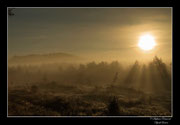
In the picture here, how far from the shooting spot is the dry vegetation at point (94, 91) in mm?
3643

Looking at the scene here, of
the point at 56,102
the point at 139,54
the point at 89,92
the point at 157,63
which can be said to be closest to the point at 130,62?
the point at 139,54

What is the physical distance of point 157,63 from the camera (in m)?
3.70

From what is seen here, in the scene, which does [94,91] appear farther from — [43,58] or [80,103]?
[43,58]

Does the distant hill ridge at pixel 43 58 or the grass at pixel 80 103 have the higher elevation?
the distant hill ridge at pixel 43 58

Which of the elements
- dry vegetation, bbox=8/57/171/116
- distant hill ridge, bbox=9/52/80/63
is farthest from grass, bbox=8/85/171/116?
distant hill ridge, bbox=9/52/80/63

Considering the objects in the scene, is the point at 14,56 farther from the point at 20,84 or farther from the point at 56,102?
the point at 56,102

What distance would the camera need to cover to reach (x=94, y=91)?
3.71 meters

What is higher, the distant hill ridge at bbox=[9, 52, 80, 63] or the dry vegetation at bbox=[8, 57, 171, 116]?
the distant hill ridge at bbox=[9, 52, 80, 63]

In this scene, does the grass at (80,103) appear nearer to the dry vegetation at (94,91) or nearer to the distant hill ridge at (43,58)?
the dry vegetation at (94,91)

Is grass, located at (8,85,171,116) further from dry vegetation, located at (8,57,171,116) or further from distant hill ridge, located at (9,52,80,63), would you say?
distant hill ridge, located at (9,52,80,63)

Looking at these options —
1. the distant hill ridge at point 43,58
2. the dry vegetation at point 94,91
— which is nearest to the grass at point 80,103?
the dry vegetation at point 94,91

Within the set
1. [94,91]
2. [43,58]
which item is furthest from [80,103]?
[43,58]

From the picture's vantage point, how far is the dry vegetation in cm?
364
